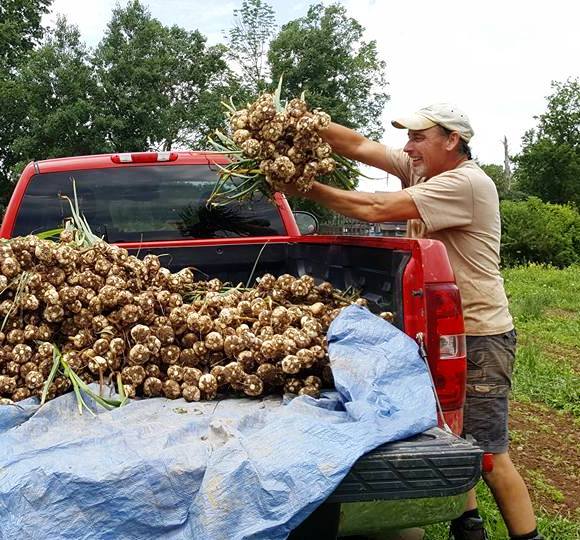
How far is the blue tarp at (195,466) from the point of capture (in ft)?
7.16

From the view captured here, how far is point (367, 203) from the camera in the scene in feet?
12.0

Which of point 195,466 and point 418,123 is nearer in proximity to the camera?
point 195,466

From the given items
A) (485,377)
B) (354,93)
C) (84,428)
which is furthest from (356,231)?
(354,93)

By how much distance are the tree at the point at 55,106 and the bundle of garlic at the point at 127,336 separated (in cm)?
2602

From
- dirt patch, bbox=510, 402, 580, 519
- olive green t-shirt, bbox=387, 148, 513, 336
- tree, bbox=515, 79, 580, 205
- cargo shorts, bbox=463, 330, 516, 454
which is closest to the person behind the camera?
olive green t-shirt, bbox=387, 148, 513, 336

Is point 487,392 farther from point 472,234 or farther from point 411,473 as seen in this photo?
point 411,473

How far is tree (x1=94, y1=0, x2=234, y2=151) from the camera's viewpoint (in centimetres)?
2912

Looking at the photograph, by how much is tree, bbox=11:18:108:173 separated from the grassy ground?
810 inches

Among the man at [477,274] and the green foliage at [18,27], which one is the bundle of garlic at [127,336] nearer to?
the man at [477,274]

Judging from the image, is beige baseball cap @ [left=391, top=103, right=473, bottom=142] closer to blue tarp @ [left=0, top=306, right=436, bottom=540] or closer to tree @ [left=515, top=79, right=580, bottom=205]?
blue tarp @ [left=0, top=306, right=436, bottom=540]

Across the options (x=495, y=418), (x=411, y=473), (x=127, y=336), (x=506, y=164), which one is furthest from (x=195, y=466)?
(x=506, y=164)

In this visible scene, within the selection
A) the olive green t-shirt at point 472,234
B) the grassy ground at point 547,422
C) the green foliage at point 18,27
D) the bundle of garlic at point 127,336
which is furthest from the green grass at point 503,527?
the green foliage at point 18,27

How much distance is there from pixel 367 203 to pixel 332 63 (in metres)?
26.2

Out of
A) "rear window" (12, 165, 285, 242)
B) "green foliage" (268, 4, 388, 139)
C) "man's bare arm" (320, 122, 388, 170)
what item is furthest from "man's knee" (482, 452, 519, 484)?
"green foliage" (268, 4, 388, 139)
